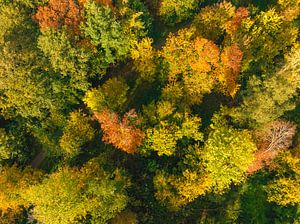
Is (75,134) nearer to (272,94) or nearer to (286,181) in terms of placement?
(272,94)

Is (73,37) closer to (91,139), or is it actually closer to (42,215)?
(91,139)

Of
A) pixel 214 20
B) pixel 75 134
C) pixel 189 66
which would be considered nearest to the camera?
pixel 189 66

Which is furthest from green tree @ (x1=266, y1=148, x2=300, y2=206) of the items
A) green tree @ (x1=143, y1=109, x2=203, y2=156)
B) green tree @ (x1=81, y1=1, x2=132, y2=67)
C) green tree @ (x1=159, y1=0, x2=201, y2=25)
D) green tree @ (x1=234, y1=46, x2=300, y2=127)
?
green tree @ (x1=81, y1=1, x2=132, y2=67)

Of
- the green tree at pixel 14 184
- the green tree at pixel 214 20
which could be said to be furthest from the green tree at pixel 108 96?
the green tree at pixel 214 20

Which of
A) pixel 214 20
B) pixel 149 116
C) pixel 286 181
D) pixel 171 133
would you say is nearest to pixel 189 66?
pixel 214 20

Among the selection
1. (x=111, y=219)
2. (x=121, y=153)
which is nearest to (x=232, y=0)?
(x=121, y=153)

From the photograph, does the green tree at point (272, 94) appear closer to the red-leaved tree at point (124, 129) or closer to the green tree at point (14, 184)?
the red-leaved tree at point (124, 129)

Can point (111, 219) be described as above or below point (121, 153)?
below

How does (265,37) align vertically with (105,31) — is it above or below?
above
